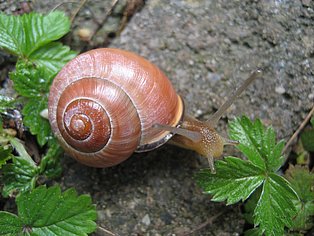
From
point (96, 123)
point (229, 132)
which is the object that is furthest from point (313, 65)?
point (96, 123)

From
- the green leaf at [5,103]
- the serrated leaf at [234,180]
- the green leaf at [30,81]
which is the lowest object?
the green leaf at [5,103]

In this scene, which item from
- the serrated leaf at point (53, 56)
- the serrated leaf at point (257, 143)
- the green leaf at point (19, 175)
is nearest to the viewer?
the serrated leaf at point (257, 143)

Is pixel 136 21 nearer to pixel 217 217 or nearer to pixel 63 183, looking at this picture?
pixel 63 183

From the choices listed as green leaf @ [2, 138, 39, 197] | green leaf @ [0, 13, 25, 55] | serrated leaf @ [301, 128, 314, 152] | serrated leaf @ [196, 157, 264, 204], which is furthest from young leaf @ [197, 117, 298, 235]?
green leaf @ [0, 13, 25, 55]

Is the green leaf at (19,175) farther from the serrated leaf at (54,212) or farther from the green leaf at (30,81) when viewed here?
the green leaf at (30,81)

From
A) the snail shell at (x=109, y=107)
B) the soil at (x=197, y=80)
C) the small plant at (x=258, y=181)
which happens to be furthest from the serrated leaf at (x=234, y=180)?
the snail shell at (x=109, y=107)

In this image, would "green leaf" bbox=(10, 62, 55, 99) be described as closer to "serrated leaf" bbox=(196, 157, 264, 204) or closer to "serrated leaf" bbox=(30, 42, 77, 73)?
"serrated leaf" bbox=(30, 42, 77, 73)
